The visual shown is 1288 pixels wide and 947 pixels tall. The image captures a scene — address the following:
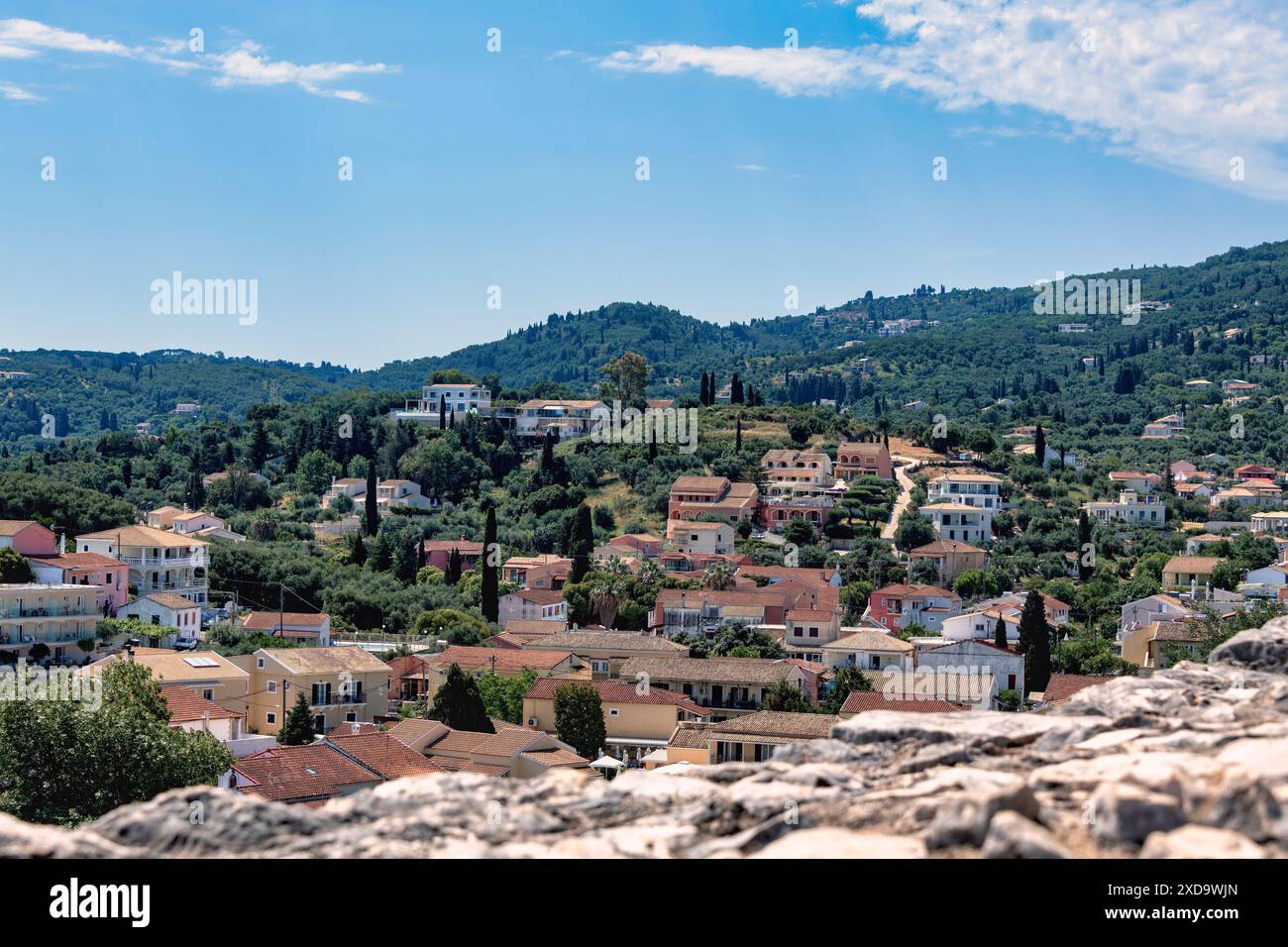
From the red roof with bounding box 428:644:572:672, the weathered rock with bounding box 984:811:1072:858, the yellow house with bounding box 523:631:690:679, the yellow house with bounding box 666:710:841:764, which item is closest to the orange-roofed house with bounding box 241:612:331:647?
the red roof with bounding box 428:644:572:672

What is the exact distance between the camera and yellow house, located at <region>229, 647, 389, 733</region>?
145 feet

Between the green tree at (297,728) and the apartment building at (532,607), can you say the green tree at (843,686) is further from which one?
the apartment building at (532,607)

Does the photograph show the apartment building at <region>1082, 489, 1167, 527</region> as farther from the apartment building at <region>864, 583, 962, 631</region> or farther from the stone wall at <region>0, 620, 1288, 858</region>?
the stone wall at <region>0, 620, 1288, 858</region>

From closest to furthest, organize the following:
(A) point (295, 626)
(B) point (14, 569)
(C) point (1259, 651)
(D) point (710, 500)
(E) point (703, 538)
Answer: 1. (C) point (1259, 651)
2. (B) point (14, 569)
3. (A) point (295, 626)
4. (E) point (703, 538)
5. (D) point (710, 500)

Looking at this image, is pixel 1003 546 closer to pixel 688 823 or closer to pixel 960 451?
pixel 960 451

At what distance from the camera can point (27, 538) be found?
5566cm

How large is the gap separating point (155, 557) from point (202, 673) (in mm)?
18191

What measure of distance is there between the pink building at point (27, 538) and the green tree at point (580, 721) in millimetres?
23890

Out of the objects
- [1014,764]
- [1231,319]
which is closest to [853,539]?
[1014,764]

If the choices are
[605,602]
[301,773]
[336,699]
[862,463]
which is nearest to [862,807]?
[301,773]

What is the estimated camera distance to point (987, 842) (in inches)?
205

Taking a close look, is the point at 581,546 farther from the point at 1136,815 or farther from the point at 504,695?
the point at 1136,815

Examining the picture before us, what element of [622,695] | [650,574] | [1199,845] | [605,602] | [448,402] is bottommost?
[622,695]

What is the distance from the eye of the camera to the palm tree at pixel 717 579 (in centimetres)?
6675
